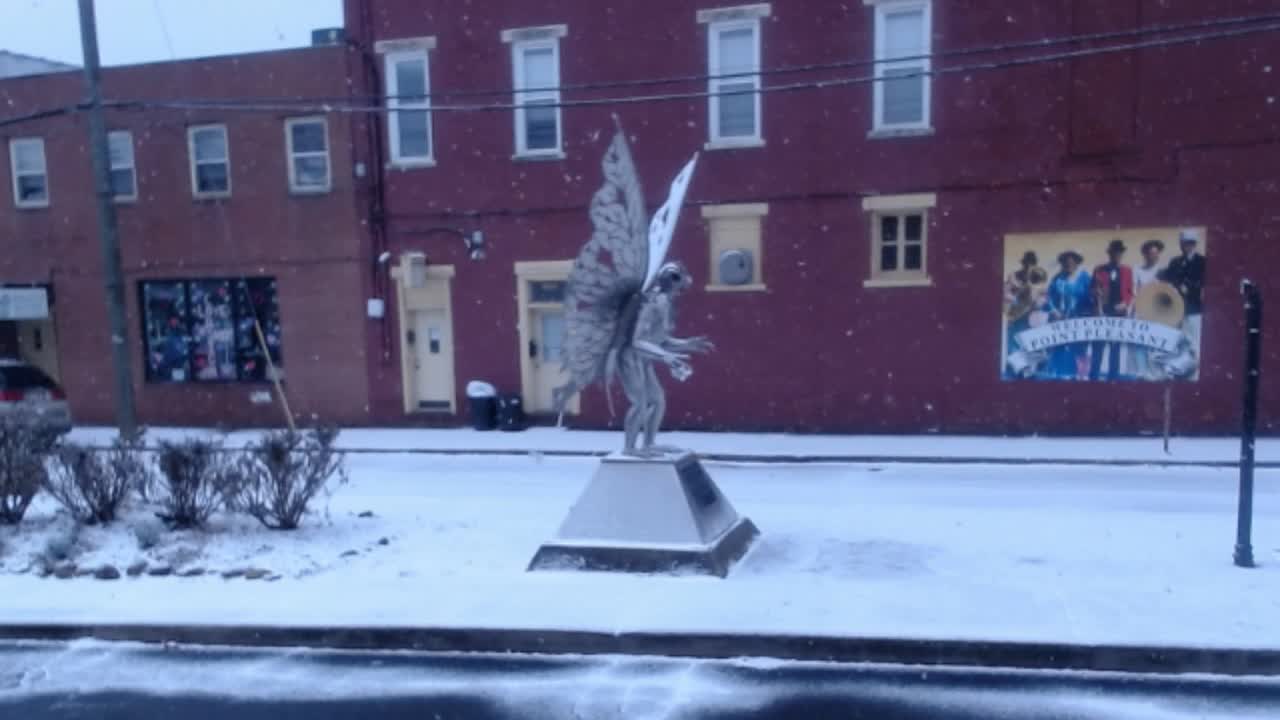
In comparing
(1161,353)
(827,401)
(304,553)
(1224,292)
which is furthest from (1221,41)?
(304,553)

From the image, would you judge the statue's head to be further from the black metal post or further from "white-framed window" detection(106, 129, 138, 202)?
"white-framed window" detection(106, 129, 138, 202)

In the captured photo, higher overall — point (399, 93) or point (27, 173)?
point (399, 93)

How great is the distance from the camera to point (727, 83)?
53.6 feet

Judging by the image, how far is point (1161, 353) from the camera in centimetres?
1495

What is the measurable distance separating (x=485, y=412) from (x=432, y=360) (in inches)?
68.8

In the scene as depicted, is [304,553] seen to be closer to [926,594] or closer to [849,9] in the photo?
[926,594]

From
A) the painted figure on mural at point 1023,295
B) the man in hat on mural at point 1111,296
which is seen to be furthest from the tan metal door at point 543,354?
the man in hat on mural at point 1111,296

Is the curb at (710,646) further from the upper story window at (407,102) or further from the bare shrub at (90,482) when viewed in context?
the upper story window at (407,102)

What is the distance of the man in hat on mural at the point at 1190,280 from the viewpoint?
14.7 metres

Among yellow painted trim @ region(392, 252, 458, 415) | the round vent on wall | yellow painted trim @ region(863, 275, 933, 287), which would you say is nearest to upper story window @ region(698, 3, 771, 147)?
the round vent on wall

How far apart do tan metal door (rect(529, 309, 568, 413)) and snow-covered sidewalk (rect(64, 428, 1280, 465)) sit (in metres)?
0.77

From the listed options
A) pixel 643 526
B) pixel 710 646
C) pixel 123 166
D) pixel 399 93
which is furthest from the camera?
pixel 123 166

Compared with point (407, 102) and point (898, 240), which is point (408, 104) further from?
point (898, 240)

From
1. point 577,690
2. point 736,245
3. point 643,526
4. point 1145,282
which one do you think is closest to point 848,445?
point 736,245
